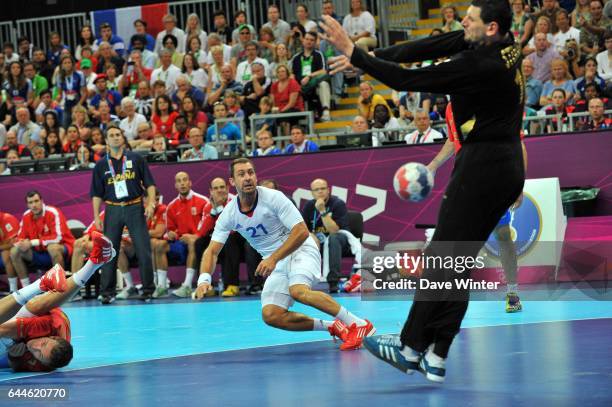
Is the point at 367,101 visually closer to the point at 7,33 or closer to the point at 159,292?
the point at 159,292

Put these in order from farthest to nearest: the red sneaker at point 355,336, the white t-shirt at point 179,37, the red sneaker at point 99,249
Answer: the white t-shirt at point 179,37
the red sneaker at point 355,336
the red sneaker at point 99,249

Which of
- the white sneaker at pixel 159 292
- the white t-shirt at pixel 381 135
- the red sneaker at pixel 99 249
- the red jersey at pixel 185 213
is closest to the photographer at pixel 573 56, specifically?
the white t-shirt at pixel 381 135

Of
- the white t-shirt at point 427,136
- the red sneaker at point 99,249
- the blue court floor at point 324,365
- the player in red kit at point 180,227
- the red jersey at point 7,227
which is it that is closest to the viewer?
the blue court floor at point 324,365

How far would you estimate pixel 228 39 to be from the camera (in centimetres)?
2108

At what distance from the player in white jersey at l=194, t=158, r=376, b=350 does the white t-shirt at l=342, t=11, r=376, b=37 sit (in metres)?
10.3

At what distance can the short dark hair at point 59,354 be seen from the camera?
802cm

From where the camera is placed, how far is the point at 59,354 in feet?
26.4

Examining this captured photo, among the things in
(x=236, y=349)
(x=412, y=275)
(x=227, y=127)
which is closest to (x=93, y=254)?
(x=236, y=349)

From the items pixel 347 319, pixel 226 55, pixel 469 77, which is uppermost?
pixel 226 55

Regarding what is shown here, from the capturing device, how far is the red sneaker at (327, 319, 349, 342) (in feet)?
28.6

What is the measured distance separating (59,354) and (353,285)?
261 inches

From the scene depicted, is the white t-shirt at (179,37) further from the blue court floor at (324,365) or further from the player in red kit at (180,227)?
the blue court floor at (324,365)

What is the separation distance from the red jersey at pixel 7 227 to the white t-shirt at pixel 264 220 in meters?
8.41

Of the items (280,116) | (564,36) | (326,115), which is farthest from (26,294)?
(564,36)
